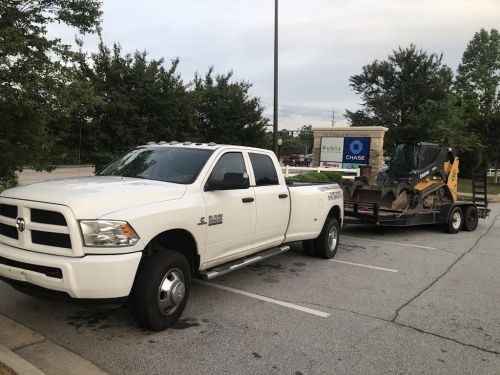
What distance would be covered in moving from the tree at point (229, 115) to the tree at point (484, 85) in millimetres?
19526

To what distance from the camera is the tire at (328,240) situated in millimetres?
7621

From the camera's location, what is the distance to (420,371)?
3.83 meters

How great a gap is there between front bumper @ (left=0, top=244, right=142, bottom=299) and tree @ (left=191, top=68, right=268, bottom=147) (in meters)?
20.3

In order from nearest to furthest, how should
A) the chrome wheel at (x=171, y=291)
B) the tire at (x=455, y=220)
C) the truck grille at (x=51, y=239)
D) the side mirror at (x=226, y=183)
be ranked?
the truck grille at (x=51, y=239)
the chrome wheel at (x=171, y=291)
the side mirror at (x=226, y=183)
the tire at (x=455, y=220)

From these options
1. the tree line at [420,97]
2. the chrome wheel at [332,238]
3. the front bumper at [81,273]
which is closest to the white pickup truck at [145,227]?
the front bumper at [81,273]

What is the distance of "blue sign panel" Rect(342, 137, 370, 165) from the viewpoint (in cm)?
2284

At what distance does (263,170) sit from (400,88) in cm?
4551

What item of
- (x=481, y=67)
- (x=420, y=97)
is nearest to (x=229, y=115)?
(x=420, y=97)

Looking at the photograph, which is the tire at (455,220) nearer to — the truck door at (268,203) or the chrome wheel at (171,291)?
the truck door at (268,203)

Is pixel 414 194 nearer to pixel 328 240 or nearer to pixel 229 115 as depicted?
pixel 328 240

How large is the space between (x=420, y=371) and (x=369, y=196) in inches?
292

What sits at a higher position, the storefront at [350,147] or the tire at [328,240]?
the storefront at [350,147]

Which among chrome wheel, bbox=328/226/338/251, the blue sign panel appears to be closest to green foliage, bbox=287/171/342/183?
the blue sign panel

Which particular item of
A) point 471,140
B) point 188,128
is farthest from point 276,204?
point 471,140
